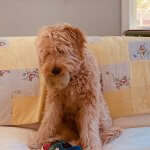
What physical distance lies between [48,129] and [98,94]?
360mm

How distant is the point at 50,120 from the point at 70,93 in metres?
0.22

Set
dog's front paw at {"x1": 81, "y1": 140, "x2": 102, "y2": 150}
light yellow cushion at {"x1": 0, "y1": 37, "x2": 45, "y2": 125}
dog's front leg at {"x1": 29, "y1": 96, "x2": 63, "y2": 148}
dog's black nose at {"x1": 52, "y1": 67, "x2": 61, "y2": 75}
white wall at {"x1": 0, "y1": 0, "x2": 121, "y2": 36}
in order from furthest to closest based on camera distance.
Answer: white wall at {"x1": 0, "y1": 0, "x2": 121, "y2": 36} < light yellow cushion at {"x1": 0, "y1": 37, "x2": 45, "y2": 125} < dog's front leg at {"x1": 29, "y1": 96, "x2": 63, "y2": 148} < dog's front paw at {"x1": 81, "y1": 140, "x2": 102, "y2": 150} < dog's black nose at {"x1": 52, "y1": 67, "x2": 61, "y2": 75}

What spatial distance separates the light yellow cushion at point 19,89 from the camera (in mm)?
1939

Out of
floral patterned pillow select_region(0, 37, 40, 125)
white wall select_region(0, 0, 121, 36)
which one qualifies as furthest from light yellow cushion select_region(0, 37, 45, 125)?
white wall select_region(0, 0, 121, 36)

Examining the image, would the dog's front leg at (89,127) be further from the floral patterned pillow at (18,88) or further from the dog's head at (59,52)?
the floral patterned pillow at (18,88)

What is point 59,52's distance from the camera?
1.56 m

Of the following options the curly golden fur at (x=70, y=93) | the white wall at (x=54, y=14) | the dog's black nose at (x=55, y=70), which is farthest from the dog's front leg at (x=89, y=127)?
the white wall at (x=54, y=14)

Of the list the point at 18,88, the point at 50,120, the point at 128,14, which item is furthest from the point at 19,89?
the point at 128,14

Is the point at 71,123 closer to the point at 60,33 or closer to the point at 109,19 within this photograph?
the point at 60,33

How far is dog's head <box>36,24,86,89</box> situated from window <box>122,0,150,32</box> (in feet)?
4.00

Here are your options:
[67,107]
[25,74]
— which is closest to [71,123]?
[67,107]

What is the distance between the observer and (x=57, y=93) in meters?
1.77

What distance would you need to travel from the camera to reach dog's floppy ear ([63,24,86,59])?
1607 millimetres

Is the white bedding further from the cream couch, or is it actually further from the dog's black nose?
the dog's black nose
